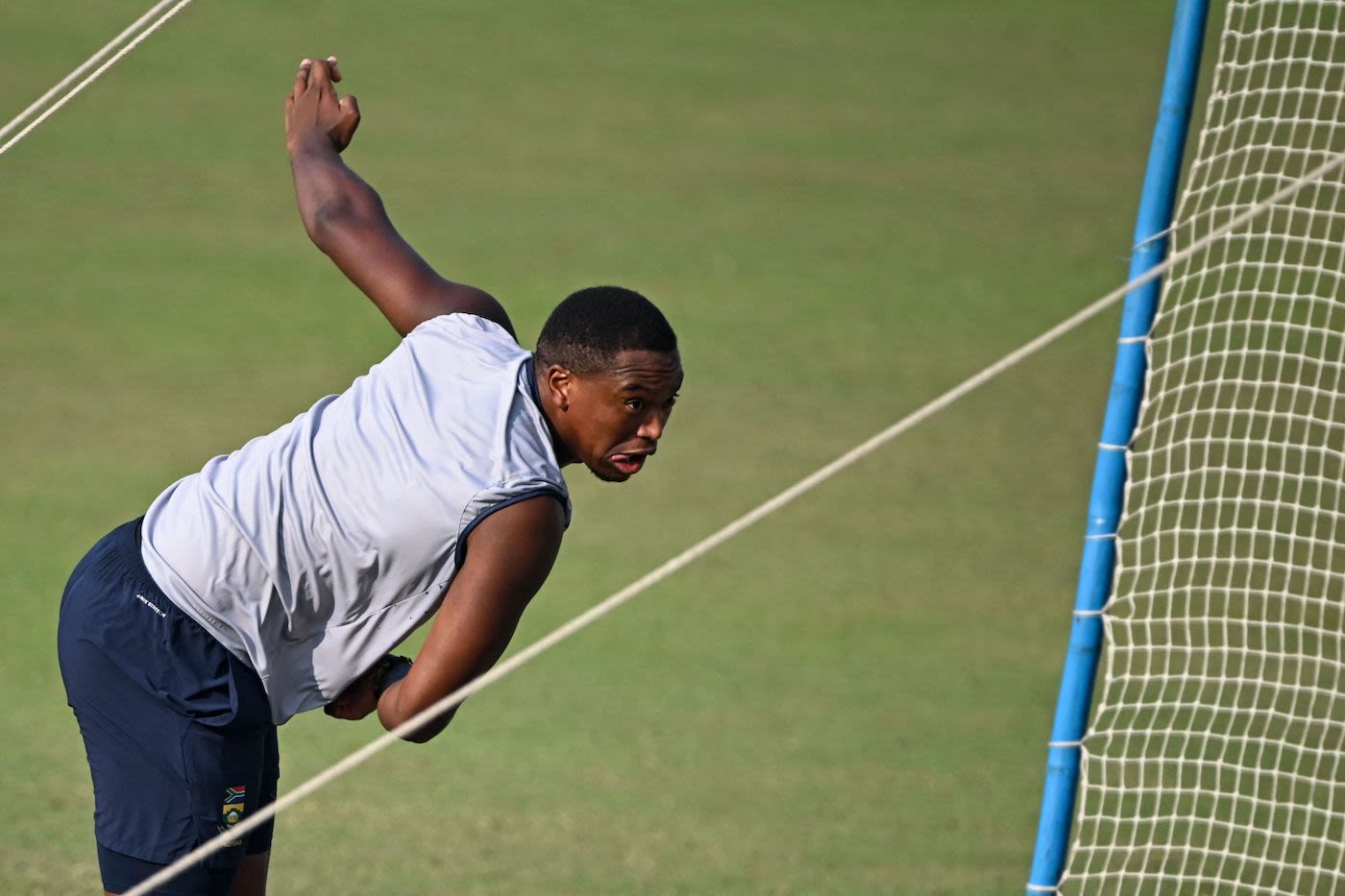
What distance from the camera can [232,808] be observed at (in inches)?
114

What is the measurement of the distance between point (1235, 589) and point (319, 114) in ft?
8.18

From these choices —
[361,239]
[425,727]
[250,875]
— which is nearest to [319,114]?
[361,239]

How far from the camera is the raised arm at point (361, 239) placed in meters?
3.14

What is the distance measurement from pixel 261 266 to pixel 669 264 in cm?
231

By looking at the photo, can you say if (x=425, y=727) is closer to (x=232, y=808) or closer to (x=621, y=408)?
(x=232, y=808)

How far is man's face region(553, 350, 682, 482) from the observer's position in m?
2.79

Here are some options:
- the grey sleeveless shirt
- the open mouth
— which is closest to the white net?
the open mouth

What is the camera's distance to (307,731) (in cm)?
569

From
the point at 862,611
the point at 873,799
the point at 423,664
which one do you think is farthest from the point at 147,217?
the point at 423,664

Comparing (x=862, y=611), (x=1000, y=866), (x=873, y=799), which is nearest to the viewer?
(x=1000, y=866)

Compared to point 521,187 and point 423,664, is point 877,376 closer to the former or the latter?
point 521,187

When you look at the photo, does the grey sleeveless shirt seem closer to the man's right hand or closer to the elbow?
the elbow

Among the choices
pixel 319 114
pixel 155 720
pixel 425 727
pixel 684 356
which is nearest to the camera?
pixel 425 727

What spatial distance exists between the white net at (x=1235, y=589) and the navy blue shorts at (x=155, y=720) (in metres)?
1.89
